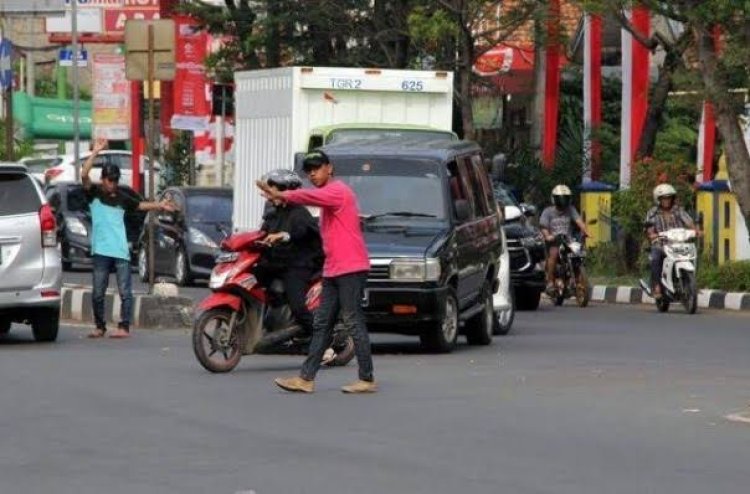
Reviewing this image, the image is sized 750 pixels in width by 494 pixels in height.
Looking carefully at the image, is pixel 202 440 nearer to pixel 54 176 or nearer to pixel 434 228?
pixel 434 228

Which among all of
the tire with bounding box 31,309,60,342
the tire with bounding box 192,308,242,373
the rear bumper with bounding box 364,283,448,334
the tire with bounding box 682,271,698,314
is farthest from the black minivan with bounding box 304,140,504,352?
the tire with bounding box 682,271,698,314

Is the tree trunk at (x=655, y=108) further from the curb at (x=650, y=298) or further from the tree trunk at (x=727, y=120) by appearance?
the tree trunk at (x=727, y=120)

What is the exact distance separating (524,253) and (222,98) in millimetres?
15504

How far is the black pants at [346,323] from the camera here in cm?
1496

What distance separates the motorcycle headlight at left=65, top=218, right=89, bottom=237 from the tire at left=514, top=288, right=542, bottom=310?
1246 cm

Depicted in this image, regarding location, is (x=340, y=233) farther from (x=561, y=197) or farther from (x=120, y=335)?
(x=561, y=197)

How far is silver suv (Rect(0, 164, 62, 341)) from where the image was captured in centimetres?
1998

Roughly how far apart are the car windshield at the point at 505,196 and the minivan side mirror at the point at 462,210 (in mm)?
7463

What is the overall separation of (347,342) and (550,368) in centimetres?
167

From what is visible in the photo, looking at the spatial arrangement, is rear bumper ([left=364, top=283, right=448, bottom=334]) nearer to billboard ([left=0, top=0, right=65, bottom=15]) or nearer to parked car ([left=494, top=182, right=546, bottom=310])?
parked car ([left=494, top=182, right=546, bottom=310])

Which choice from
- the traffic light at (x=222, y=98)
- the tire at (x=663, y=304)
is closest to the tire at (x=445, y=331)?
the tire at (x=663, y=304)

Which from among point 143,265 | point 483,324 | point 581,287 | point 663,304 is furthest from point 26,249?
point 143,265

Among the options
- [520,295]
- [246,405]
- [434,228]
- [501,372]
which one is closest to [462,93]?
[520,295]

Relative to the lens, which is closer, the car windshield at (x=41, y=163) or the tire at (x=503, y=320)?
the tire at (x=503, y=320)
